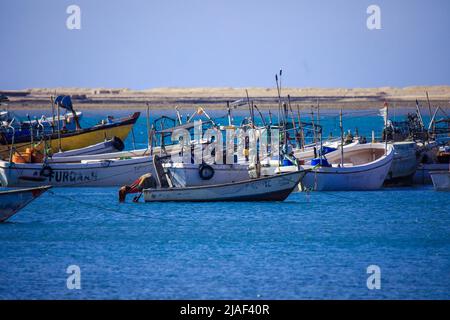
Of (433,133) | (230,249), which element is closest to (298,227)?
(230,249)

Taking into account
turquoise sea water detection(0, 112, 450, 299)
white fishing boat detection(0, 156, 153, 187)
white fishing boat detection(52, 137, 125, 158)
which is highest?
white fishing boat detection(52, 137, 125, 158)

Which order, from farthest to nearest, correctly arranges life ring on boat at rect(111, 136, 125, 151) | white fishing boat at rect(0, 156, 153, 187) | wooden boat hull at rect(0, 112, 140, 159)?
A: wooden boat hull at rect(0, 112, 140, 159) < life ring on boat at rect(111, 136, 125, 151) < white fishing boat at rect(0, 156, 153, 187)

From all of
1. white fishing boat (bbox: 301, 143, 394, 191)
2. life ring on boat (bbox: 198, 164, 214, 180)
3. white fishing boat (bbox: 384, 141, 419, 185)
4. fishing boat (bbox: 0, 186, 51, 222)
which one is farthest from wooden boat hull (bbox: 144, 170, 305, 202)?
white fishing boat (bbox: 384, 141, 419, 185)

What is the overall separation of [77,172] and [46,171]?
130 centimetres

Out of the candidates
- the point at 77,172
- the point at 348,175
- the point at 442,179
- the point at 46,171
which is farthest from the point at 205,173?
the point at 442,179

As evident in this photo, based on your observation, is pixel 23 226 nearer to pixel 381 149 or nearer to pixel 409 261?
pixel 409 261

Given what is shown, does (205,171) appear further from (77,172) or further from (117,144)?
(117,144)

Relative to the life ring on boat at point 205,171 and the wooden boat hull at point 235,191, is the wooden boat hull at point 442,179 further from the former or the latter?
the life ring on boat at point 205,171

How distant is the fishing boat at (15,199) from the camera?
33219 mm

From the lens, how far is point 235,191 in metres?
38.3

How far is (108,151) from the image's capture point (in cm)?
5369

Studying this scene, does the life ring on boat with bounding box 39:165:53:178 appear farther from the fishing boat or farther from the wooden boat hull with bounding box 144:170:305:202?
the fishing boat

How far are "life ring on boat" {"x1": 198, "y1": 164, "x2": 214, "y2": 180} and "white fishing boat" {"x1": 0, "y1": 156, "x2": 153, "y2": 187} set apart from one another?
546 cm

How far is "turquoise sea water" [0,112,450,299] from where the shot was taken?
25703 mm
